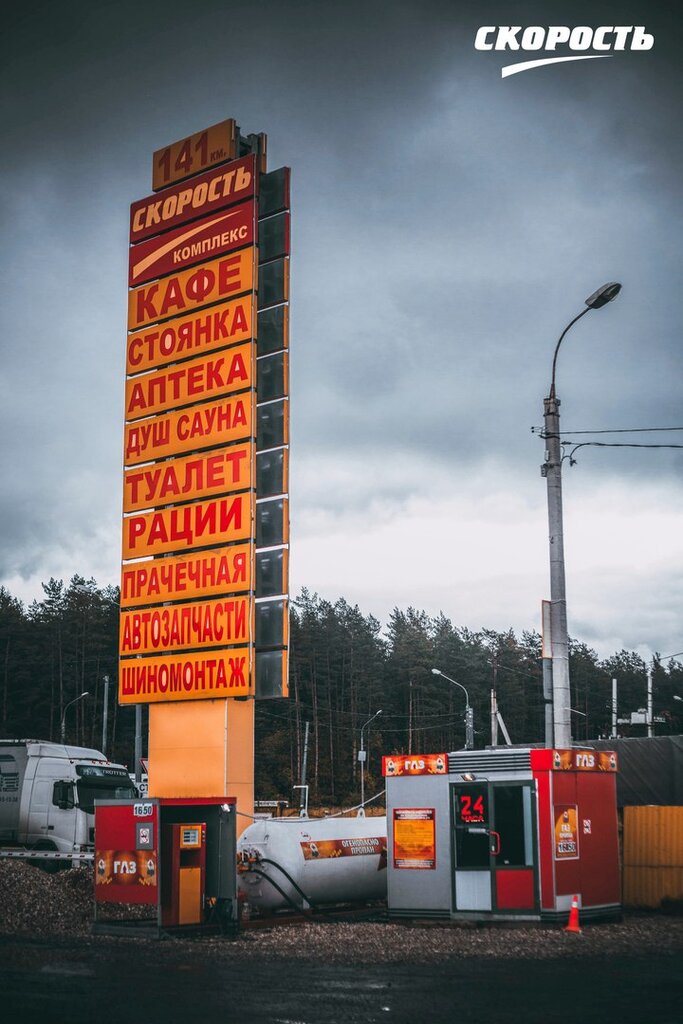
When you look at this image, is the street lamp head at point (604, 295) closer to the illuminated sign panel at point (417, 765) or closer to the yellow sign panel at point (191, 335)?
the yellow sign panel at point (191, 335)

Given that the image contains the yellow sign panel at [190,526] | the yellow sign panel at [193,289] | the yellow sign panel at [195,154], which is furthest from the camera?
the yellow sign panel at [195,154]

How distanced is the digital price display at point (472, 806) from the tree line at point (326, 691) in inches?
2787

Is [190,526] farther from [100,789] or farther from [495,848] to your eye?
[100,789]

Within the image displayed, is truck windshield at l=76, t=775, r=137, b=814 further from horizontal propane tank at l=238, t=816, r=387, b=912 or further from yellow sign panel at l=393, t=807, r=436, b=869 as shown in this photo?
yellow sign panel at l=393, t=807, r=436, b=869

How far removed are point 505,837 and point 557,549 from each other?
5.36 m

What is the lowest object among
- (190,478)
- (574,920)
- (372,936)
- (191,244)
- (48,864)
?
(48,864)

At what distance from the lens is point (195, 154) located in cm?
2659

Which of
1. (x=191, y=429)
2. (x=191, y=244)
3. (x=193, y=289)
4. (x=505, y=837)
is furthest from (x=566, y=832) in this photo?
(x=191, y=244)

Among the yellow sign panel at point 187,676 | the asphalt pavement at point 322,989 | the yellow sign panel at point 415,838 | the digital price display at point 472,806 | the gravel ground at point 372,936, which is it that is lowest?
the gravel ground at point 372,936

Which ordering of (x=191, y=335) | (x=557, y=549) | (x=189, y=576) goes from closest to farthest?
(x=557, y=549) < (x=189, y=576) < (x=191, y=335)

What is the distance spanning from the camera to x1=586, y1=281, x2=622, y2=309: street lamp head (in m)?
21.2

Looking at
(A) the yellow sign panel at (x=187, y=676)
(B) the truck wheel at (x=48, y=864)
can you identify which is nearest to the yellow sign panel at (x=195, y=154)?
(A) the yellow sign panel at (x=187, y=676)

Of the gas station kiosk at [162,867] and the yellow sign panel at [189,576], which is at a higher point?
the yellow sign panel at [189,576]

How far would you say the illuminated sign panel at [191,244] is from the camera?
24953 millimetres
